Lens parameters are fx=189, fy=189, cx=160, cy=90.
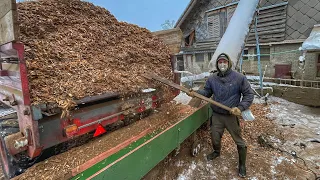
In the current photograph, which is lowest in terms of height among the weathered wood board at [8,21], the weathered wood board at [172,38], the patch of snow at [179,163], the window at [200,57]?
the patch of snow at [179,163]

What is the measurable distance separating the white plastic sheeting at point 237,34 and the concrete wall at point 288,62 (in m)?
3.01

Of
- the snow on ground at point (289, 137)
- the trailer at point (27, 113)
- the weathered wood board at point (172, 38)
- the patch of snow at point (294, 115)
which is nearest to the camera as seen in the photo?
the trailer at point (27, 113)

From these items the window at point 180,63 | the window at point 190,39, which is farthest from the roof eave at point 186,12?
the window at point 180,63

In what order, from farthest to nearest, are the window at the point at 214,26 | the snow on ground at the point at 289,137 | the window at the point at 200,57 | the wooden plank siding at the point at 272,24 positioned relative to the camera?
the window at the point at 200,57 → the window at the point at 214,26 → the wooden plank siding at the point at 272,24 → the snow on ground at the point at 289,137

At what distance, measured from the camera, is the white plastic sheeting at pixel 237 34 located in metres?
4.87

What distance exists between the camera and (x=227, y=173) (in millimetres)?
2896

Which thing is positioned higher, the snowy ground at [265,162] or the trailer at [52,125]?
the trailer at [52,125]

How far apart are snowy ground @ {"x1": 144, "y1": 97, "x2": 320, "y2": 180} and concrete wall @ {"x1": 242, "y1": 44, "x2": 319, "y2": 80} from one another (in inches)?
147

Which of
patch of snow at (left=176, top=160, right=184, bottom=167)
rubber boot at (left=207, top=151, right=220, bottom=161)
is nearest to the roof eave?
rubber boot at (left=207, top=151, right=220, bottom=161)

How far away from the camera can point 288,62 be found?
25.6ft

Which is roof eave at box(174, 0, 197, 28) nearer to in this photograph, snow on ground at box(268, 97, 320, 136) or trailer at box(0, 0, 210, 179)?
snow on ground at box(268, 97, 320, 136)

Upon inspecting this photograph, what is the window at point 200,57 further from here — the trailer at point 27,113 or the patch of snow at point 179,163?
the trailer at point 27,113

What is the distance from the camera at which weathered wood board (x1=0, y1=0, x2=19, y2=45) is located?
1.34 meters

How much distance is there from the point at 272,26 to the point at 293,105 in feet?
13.0
